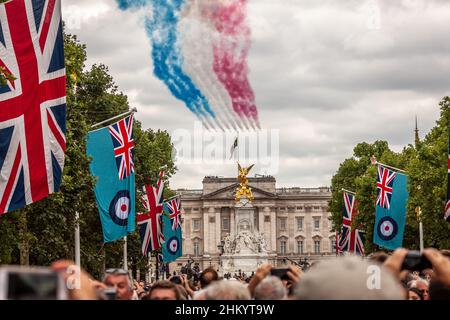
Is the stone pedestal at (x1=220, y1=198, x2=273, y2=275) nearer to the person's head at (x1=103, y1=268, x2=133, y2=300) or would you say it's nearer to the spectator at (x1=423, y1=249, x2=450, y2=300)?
the person's head at (x1=103, y1=268, x2=133, y2=300)

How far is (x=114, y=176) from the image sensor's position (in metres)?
38.2

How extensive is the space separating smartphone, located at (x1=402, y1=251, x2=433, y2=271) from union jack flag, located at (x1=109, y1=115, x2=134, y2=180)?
1225 inches

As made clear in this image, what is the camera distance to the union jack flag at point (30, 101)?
19000 millimetres

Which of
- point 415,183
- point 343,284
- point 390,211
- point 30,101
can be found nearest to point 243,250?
point 415,183

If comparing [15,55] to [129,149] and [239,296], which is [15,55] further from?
[129,149]

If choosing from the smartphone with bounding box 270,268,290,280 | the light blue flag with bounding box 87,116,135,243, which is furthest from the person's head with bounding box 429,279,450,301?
the light blue flag with bounding box 87,116,135,243

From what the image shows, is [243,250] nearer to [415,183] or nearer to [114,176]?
Answer: [415,183]

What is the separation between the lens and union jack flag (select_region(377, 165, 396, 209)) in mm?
56156

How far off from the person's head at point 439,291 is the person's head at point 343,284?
1537 millimetres


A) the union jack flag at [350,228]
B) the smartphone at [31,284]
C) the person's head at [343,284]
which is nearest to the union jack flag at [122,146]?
the person's head at [343,284]

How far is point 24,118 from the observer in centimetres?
1922

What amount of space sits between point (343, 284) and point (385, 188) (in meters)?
53.3

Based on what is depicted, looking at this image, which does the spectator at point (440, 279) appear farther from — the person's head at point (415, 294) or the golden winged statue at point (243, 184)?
the golden winged statue at point (243, 184)
